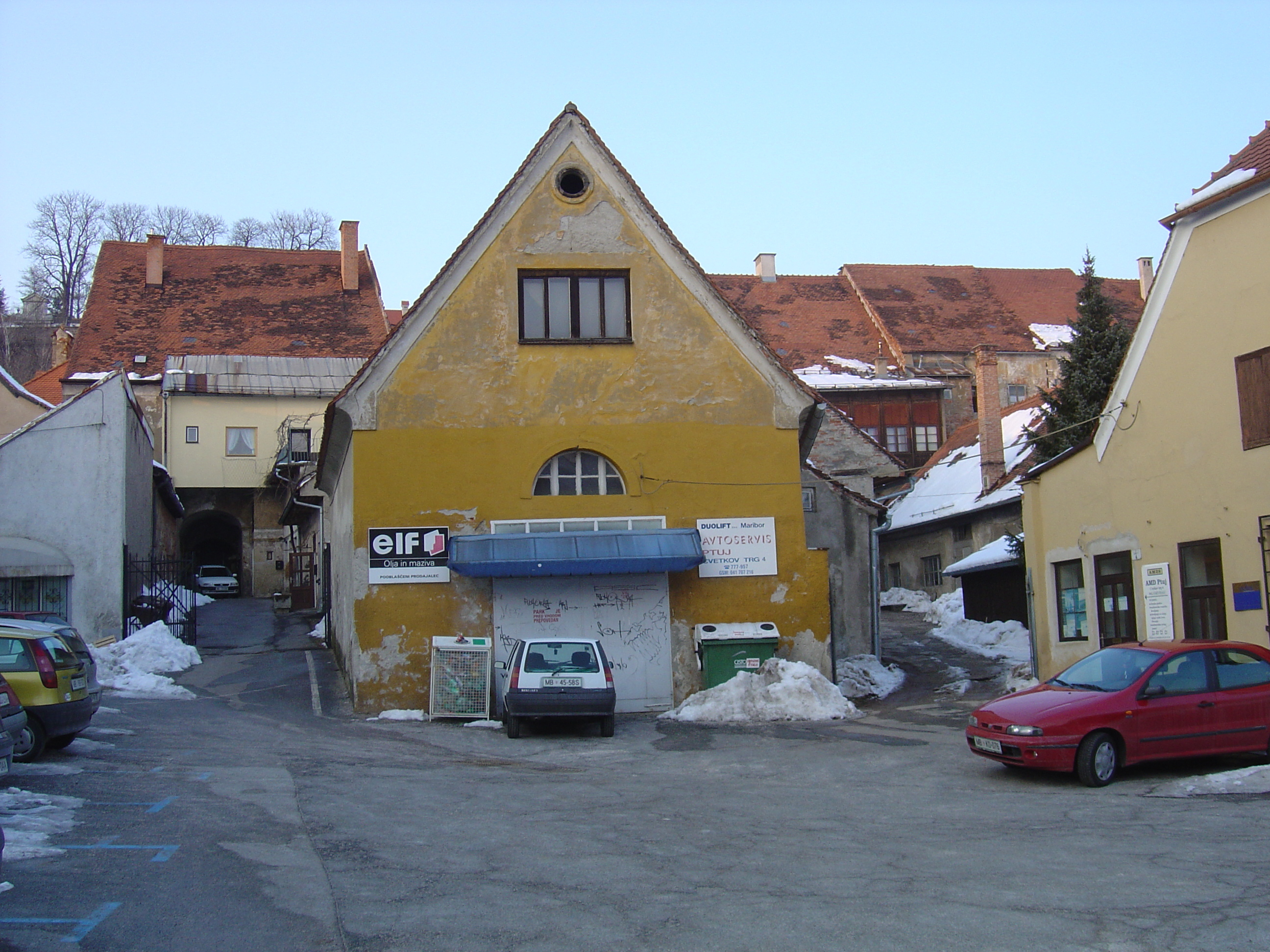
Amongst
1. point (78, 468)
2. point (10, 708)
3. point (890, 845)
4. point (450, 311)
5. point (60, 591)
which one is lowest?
point (890, 845)

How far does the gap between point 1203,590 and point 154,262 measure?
4402 cm

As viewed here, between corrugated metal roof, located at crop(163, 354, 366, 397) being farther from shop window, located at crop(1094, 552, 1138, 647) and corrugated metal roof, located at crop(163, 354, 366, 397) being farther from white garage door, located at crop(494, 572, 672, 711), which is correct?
shop window, located at crop(1094, 552, 1138, 647)

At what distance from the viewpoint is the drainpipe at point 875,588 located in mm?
27078

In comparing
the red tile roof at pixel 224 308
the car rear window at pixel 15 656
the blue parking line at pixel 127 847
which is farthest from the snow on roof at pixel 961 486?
the blue parking line at pixel 127 847

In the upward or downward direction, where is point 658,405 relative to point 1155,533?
upward

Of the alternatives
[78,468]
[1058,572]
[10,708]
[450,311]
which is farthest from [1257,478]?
[78,468]

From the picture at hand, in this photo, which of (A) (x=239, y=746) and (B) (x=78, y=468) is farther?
(B) (x=78, y=468)

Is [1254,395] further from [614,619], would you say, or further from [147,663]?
[147,663]

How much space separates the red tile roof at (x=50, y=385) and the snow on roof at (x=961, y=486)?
104 ft

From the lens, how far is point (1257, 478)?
15.7 m

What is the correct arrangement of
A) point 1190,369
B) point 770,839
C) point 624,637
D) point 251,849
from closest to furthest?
point 251,849, point 770,839, point 1190,369, point 624,637

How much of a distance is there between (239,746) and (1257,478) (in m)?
14.0

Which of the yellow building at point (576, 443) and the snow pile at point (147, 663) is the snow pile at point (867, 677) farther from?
the snow pile at point (147, 663)

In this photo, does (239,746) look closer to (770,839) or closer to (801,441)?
(770,839)
